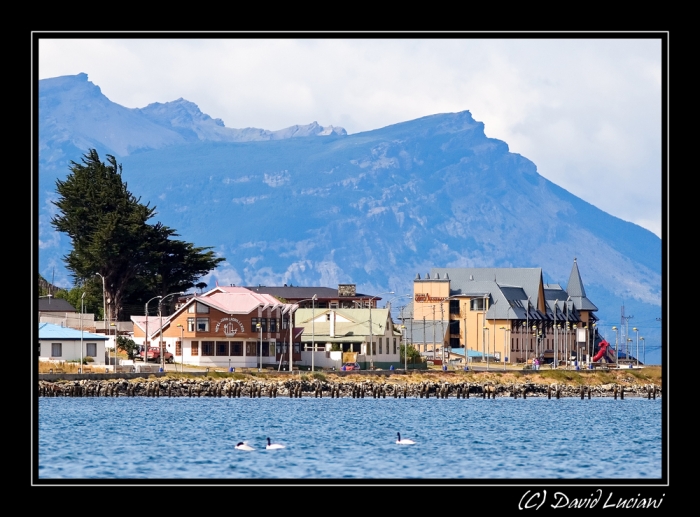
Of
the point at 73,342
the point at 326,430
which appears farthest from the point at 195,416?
the point at 73,342

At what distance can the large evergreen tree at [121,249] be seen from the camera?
5581 inches

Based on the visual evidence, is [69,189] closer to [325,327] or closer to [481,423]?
[325,327]

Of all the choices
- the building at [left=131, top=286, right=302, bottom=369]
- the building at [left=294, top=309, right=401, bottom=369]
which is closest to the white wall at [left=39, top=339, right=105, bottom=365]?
the building at [left=131, top=286, right=302, bottom=369]

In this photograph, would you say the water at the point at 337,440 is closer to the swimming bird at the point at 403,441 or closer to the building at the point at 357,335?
the swimming bird at the point at 403,441

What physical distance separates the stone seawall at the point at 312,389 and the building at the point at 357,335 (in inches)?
789

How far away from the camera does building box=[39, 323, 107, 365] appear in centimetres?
11250

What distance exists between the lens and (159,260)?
468ft

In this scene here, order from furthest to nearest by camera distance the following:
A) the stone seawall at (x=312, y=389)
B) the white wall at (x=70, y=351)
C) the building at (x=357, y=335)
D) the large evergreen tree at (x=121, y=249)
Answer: the large evergreen tree at (x=121, y=249) → the building at (x=357, y=335) → the white wall at (x=70, y=351) → the stone seawall at (x=312, y=389)

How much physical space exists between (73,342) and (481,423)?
48.4 m

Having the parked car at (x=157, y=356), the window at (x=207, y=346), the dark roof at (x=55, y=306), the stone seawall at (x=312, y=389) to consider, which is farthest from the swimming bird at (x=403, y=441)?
the dark roof at (x=55, y=306)

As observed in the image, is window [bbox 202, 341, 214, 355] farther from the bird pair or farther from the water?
the bird pair
